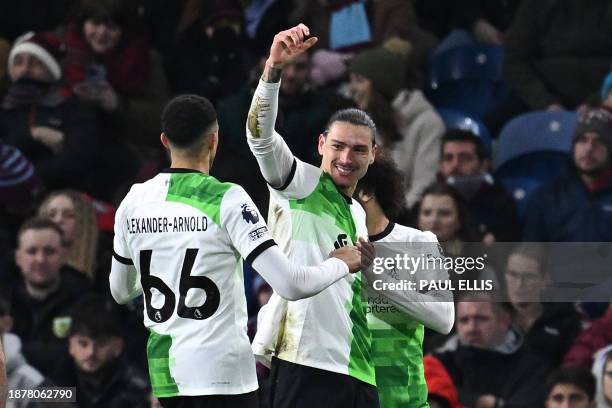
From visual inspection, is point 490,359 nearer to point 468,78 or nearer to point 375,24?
point 468,78

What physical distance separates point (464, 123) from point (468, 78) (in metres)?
0.64

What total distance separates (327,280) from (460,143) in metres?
4.27

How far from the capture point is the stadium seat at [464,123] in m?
10.9

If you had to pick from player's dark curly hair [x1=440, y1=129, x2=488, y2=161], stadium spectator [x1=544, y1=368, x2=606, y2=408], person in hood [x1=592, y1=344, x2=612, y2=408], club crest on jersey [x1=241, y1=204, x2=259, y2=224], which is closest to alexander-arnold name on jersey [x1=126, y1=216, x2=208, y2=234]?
club crest on jersey [x1=241, y1=204, x2=259, y2=224]

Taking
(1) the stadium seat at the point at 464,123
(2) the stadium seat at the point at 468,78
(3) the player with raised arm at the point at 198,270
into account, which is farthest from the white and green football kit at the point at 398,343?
(2) the stadium seat at the point at 468,78

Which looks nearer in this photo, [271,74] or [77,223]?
[271,74]

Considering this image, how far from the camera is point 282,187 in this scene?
271 inches

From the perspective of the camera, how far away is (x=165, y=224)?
254 inches

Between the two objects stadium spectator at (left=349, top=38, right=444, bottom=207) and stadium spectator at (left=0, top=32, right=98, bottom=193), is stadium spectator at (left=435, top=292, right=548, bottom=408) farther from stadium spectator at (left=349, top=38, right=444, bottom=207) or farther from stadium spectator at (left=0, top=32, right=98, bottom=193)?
stadium spectator at (left=0, top=32, right=98, bottom=193)

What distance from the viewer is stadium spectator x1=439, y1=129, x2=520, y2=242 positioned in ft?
34.1

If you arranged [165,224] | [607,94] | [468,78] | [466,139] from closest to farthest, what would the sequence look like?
[165,224] < [466,139] < [607,94] < [468,78]

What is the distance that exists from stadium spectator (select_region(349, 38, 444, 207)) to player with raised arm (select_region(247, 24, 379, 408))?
3594 millimetres

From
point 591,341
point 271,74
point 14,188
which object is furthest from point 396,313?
point 14,188

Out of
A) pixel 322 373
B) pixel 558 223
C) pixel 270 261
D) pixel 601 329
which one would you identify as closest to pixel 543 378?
pixel 601 329
